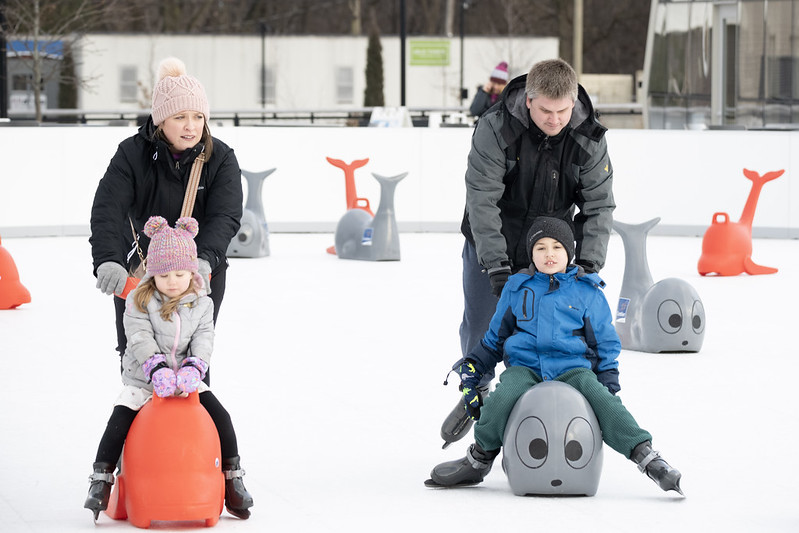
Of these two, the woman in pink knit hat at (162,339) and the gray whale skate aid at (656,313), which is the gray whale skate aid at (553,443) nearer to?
the woman in pink knit hat at (162,339)

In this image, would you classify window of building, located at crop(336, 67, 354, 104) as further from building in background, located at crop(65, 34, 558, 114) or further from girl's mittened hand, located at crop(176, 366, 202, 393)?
girl's mittened hand, located at crop(176, 366, 202, 393)

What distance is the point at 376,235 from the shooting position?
47.1 ft

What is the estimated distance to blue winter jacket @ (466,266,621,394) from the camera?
199 inches

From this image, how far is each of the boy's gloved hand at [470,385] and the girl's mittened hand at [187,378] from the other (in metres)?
1.08

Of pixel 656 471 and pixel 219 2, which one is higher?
pixel 219 2

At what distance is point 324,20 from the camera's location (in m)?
65.9

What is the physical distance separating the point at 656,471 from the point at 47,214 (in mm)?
12596

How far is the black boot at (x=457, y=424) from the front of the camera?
5753 mm

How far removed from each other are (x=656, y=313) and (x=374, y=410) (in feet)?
8.77

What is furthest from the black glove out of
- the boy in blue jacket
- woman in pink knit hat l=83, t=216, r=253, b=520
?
woman in pink knit hat l=83, t=216, r=253, b=520

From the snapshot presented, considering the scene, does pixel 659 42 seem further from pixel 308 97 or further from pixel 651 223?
pixel 308 97

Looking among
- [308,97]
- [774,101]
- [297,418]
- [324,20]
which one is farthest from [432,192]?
[324,20]

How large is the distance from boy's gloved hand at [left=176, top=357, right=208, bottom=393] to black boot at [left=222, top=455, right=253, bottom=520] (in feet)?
1.12

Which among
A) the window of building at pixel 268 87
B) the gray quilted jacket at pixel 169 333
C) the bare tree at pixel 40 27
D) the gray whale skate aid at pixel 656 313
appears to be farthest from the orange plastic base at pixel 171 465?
the window of building at pixel 268 87
